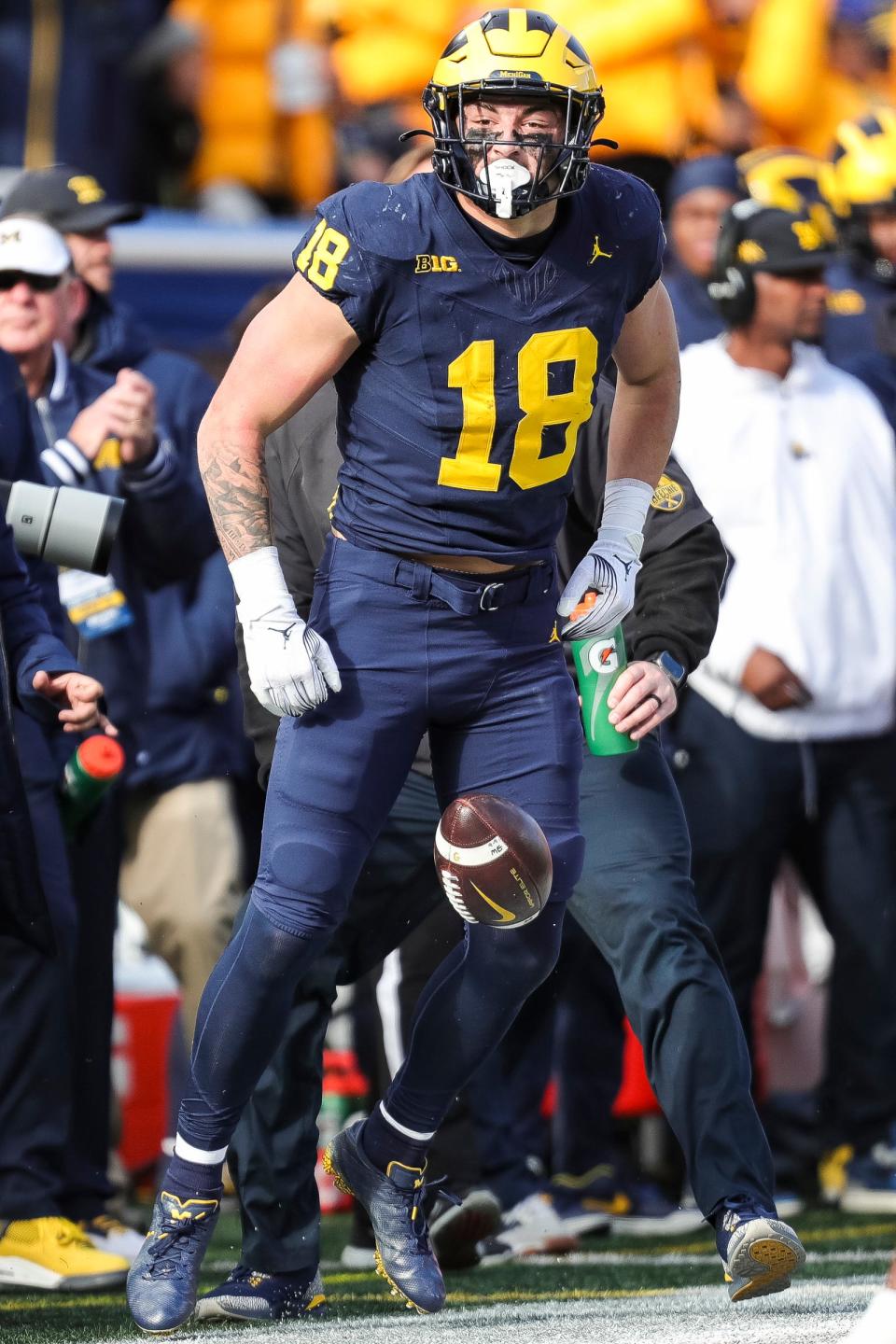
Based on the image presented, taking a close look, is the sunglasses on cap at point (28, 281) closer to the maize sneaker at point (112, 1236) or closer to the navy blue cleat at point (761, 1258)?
the maize sneaker at point (112, 1236)

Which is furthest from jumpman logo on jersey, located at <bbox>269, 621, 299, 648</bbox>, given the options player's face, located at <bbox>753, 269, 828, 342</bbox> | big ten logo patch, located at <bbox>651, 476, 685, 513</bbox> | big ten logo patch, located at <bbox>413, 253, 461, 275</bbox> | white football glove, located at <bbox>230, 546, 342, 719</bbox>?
player's face, located at <bbox>753, 269, 828, 342</bbox>

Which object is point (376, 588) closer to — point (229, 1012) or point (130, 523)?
point (229, 1012)

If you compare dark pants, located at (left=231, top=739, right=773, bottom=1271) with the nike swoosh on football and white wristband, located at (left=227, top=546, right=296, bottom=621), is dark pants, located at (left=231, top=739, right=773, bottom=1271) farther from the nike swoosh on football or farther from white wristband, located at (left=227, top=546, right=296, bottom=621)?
white wristband, located at (left=227, top=546, right=296, bottom=621)

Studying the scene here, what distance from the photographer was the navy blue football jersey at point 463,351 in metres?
3.93

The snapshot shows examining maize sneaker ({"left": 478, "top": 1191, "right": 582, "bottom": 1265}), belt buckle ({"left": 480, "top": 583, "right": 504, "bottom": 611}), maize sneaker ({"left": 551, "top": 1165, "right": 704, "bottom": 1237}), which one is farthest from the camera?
maize sneaker ({"left": 551, "top": 1165, "right": 704, "bottom": 1237})

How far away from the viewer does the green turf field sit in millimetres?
4086

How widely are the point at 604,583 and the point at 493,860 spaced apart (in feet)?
2.17

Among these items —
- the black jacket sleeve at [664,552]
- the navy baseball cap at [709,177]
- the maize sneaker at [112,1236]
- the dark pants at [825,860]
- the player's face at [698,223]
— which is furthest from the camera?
the navy baseball cap at [709,177]

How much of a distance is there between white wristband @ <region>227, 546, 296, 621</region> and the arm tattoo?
2 centimetres

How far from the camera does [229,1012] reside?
4.02 metres

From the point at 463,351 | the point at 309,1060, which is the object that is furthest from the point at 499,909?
the point at 463,351

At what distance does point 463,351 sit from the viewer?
396 centimetres

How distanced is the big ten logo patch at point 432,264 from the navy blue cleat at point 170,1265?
162 cm

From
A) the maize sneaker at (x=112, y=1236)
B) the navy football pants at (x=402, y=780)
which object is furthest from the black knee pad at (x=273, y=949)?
the maize sneaker at (x=112, y=1236)
